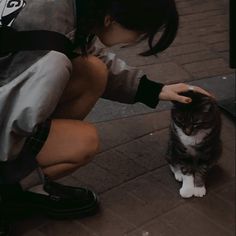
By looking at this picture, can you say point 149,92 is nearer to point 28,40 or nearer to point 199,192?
point 199,192

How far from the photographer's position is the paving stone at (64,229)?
212 cm

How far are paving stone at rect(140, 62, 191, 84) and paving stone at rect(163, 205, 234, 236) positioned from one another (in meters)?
1.14

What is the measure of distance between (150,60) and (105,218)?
5.07 feet

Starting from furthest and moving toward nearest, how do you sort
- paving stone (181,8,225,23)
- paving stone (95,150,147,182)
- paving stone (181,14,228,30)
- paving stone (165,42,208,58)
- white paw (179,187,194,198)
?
paving stone (181,8,225,23) < paving stone (181,14,228,30) < paving stone (165,42,208,58) < paving stone (95,150,147,182) < white paw (179,187,194,198)

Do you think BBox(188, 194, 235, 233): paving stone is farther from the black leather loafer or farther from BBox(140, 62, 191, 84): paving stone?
BBox(140, 62, 191, 84): paving stone

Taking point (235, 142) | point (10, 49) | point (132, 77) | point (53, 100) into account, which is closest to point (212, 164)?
point (235, 142)

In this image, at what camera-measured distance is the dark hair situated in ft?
5.87

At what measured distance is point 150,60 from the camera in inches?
138

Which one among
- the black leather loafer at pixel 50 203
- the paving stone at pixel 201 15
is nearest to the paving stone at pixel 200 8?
the paving stone at pixel 201 15

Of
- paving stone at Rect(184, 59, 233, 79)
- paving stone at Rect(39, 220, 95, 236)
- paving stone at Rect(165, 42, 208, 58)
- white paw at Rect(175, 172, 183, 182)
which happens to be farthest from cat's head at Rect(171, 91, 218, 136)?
paving stone at Rect(165, 42, 208, 58)

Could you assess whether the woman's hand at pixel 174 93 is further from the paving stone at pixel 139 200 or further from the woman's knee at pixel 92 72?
the paving stone at pixel 139 200

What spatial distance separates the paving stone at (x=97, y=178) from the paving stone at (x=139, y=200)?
0.13ft

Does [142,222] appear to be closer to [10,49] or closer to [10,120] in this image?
[10,120]

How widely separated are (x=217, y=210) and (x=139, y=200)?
33 centimetres
